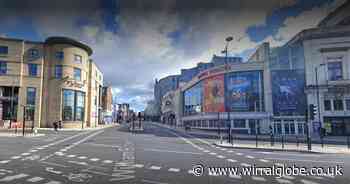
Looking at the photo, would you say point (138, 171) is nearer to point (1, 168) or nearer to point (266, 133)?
point (1, 168)

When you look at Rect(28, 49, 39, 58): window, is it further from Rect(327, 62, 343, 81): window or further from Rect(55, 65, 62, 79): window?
Rect(327, 62, 343, 81): window

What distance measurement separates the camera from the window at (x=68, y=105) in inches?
1941

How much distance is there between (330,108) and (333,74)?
5.70m

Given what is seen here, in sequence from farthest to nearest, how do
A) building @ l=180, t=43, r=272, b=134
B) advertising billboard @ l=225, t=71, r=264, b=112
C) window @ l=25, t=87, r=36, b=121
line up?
1. window @ l=25, t=87, r=36, b=121
2. advertising billboard @ l=225, t=71, r=264, b=112
3. building @ l=180, t=43, r=272, b=134

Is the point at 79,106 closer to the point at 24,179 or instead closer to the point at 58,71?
the point at 58,71

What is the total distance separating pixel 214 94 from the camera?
4862 cm

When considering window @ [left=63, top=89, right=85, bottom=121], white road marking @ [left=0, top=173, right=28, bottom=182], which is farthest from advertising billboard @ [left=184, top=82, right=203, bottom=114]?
white road marking @ [left=0, top=173, right=28, bottom=182]

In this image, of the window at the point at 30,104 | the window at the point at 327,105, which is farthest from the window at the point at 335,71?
the window at the point at 30,104

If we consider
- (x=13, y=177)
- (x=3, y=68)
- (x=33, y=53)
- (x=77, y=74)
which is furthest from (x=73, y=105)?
(x=13, y=177)

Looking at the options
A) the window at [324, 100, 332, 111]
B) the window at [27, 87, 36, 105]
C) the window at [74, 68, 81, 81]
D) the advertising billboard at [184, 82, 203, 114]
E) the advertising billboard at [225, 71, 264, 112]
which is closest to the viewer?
the window at [324, 100, 332, 111]

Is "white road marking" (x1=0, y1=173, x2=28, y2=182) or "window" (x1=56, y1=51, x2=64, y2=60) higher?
"window" (x1=56, y1=51, x2=64, y2=60)

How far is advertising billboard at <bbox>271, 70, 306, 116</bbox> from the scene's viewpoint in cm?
3947

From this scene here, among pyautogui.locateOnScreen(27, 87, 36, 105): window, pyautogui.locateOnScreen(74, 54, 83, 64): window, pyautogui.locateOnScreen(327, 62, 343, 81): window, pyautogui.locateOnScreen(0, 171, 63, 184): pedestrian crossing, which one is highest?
pyautogui.locateOnScreen(74, 54, 83, 64): window

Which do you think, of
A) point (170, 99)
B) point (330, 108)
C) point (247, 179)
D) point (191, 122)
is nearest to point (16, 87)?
point (191, 122)
